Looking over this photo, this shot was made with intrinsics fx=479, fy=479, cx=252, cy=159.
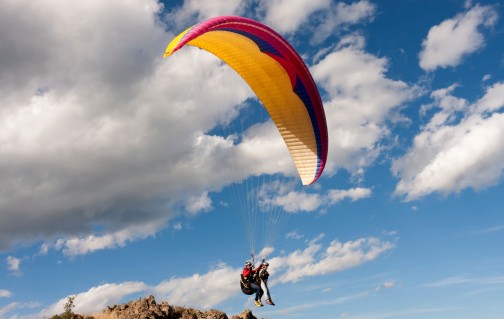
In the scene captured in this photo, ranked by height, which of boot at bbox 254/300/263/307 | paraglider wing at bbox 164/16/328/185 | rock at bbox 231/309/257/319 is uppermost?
paraglider wing at bbox 164/16/328/185

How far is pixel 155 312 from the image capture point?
1925 centimetres

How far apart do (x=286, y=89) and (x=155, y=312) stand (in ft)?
36.5

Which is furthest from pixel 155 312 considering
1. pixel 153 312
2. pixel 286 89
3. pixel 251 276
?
pixel 286 89

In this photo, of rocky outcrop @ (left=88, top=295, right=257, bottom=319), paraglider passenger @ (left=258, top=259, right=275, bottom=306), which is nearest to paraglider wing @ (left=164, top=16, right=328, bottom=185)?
paraglider passenger @ (left=258, top=259, right=275, bottom=306)

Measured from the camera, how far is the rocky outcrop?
19031 millimetres

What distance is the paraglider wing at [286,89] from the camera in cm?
2072

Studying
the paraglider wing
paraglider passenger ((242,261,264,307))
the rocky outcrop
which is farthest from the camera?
the paraglider wing

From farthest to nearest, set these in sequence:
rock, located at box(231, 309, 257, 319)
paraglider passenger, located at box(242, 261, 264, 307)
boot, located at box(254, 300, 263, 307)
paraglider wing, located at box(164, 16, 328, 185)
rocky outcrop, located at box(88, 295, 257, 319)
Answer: paraglider wing, located at box(164, 16, 328, 185) → rock, located at box(231, 309, 257, 319) → boot, located at box(254, 300, 263, 307) → paraglider passenger, located at box(242, 261, 264, 307) → rocky outcrop, located at box(88, 295, 257, 319)

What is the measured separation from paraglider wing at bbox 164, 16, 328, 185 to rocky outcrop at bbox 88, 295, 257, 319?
22.4ft

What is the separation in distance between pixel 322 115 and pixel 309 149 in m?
1.64

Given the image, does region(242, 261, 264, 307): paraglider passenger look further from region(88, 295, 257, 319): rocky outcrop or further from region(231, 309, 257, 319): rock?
region(88, 295, 257, 319): rocky outcrop

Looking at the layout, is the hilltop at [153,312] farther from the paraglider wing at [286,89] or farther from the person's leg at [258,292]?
the paraglider wing at [286,89]

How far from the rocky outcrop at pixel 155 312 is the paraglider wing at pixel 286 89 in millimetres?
6838

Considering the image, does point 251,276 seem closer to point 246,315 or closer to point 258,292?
point 258,292
